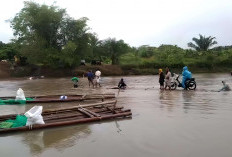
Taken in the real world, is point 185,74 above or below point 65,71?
below

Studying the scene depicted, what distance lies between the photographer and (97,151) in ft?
18.1

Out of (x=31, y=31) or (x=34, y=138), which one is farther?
(x=31, y=31)

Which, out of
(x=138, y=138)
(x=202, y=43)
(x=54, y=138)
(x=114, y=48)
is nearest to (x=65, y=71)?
(x=114, y=48)

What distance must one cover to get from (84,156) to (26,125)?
244 cm

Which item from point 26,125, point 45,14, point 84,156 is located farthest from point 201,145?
point 45,14

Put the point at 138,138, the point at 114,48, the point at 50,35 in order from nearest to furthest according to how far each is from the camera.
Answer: the point at 138,138 → the point at 50,35 → the point at 114,48

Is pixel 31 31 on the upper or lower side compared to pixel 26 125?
upper

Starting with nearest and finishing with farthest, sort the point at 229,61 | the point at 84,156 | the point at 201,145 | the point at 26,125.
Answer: the point at 84,156 < the point at 201,145 < the point at 26,125 < the point at 229,61

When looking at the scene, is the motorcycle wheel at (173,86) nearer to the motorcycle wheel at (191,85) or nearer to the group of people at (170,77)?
the group of people at (170,77)

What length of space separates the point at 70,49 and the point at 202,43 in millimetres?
25584

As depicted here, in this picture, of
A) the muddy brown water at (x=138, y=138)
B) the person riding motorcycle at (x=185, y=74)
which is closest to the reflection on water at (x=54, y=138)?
the muddy brown water at (x=138, y=138)

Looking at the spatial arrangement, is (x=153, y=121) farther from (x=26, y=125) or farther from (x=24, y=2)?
(x=24, y=2)

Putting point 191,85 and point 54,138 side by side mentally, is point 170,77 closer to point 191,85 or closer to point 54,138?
point 191,85

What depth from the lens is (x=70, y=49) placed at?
38.2 m
